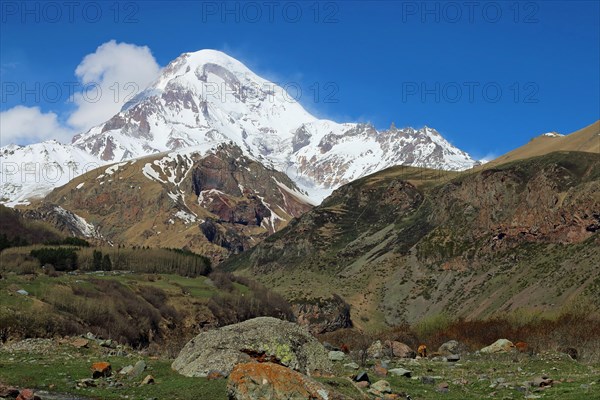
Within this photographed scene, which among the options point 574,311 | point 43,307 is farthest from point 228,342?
point 574,311

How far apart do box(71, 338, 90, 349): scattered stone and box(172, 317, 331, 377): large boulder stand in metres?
15.6

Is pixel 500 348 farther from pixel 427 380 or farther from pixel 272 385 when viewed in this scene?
pixel 272 385

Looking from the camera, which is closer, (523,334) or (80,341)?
(80,341)

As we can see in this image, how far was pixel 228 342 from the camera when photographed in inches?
1715

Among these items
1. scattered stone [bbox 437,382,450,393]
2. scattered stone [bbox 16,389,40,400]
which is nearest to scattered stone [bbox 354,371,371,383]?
scattered stone [bbox 437,382,450,393]

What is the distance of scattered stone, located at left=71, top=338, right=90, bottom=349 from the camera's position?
57375 millimetres

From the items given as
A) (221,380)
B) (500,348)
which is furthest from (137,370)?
(500,348)

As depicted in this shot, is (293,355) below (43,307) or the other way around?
below

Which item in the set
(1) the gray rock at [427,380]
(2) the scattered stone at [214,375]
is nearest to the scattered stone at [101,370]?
(2) the scattered stone at [214,375]

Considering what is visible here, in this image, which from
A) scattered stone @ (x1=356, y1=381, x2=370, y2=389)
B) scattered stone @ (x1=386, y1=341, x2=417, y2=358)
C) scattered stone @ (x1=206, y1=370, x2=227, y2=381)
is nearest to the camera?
scattered stone @ (x1=356, y1=381, x2=370, y2=389)

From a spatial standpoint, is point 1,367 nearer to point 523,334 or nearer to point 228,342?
point 228,342

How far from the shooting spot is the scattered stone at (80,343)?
57.4 meters

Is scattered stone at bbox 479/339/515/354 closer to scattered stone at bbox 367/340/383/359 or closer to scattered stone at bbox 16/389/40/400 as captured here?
scattered stone at bbox 367/340/383/359

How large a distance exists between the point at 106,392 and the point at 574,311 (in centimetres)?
15286
